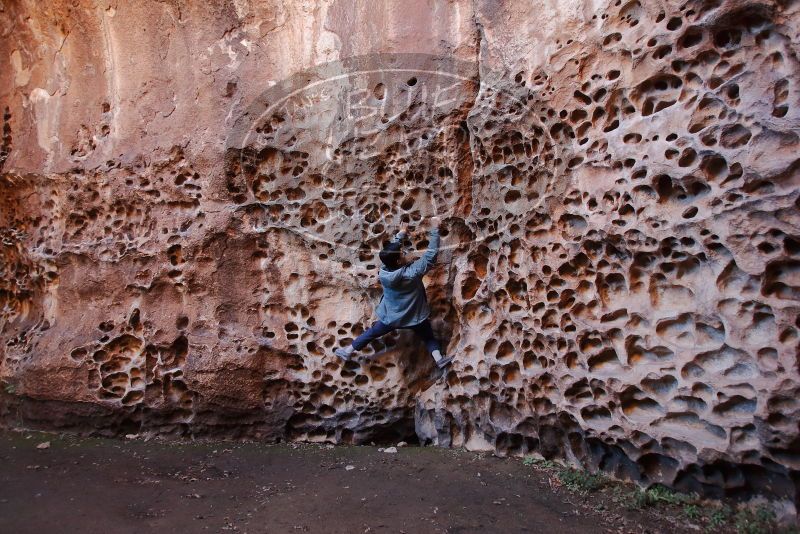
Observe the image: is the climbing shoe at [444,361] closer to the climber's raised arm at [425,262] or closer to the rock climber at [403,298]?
the rock climber at [403,298]

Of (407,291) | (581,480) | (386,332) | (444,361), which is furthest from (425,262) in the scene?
(581,480)

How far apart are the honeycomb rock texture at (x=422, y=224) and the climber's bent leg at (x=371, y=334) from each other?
0.65 feet

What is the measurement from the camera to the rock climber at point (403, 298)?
14.7ft

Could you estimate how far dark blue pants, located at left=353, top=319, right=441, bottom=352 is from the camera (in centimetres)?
456

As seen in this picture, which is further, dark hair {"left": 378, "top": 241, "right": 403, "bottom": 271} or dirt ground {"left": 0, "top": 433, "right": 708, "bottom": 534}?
dark hair {"left": 378, "top": 241, "right": 403, "bottom": 271}

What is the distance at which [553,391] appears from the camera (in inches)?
156

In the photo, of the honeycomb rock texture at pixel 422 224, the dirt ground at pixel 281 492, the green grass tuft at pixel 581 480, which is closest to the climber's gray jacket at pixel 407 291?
the honeycomb rock texture at pixel 422 224

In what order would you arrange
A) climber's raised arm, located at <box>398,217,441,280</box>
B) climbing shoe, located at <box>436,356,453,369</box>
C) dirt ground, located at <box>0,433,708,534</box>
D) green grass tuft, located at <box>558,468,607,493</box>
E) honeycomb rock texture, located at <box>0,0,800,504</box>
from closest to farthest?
honeycomb rock texture, located at <box>0,0,800,504</box>
dirt ground, located at <box>0,433,708,534</box>
green grass tuft, located at <box>558,468,607,493</box>
climber's raised arm, located at <box>398,217,441,280</box>
climbing shoe, located at <box>436,356,453,369</box>

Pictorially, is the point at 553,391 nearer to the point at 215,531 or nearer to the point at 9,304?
the point at 215,531

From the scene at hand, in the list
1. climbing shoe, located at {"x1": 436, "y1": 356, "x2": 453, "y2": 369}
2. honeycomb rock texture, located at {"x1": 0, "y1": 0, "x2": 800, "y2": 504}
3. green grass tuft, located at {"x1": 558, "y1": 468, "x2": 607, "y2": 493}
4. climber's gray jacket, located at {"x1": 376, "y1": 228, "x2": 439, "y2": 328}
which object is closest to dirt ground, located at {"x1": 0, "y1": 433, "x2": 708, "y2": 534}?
green grass tuft, located at {"x1": 558, "y1": 468, "x2": 607, "y2": 493}

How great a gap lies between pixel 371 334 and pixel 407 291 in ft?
1.40

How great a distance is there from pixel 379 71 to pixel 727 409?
3.36 m

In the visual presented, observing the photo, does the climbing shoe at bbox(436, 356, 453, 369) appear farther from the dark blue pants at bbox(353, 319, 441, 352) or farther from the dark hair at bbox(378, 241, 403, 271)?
the dark hair at bbox(378, 241, 403, 271)

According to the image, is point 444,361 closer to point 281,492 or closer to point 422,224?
point 422,224
